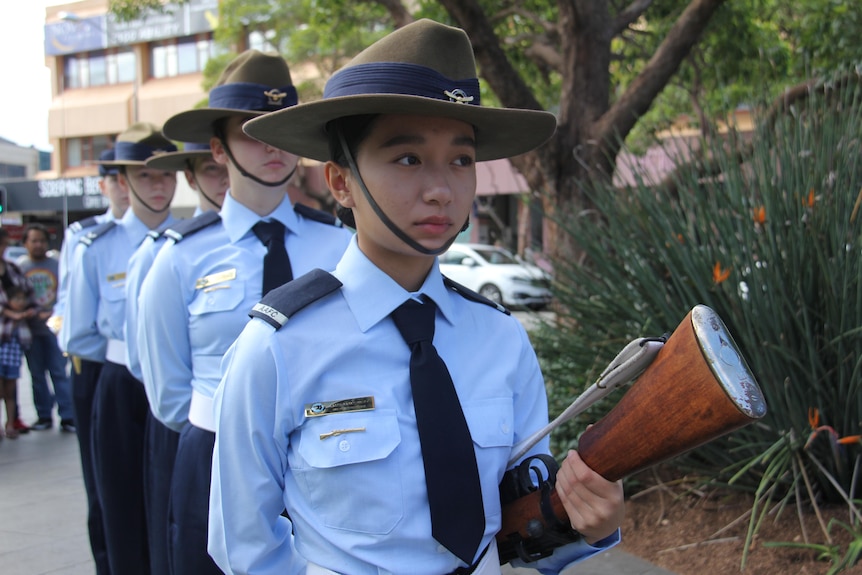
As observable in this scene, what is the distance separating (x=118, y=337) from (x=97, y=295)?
48cm

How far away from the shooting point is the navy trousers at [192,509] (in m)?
2.72

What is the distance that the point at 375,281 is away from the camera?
189 centimetres

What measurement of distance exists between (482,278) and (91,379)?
1646cm

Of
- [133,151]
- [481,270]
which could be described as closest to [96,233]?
[133,151]

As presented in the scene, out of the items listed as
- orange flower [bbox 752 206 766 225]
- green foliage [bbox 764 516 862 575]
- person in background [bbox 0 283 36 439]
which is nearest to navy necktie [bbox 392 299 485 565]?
Result: green foliage [bbox 764 516 862 575]

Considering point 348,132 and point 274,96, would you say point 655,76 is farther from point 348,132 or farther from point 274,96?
→ point 348,132

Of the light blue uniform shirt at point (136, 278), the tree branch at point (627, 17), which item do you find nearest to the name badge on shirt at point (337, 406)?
the light blue uniform shirt at point (136, 278)

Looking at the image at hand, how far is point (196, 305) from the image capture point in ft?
9.98

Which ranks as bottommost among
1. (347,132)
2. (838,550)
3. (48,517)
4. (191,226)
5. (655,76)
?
(48,517)

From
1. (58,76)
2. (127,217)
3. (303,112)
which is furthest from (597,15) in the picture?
(58,76)

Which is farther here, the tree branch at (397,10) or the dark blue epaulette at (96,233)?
the tree branch at (397,10)

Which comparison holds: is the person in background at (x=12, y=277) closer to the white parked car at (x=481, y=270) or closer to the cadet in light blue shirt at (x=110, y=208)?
the cadet in light blue shirt at (x=110, y=208)

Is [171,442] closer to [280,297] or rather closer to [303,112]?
[280,297]

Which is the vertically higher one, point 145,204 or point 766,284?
point 145,204
